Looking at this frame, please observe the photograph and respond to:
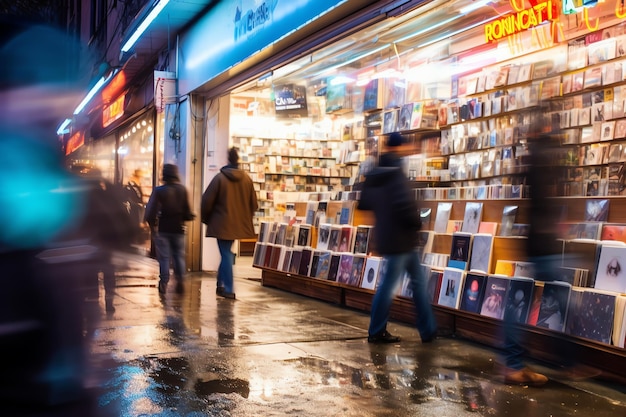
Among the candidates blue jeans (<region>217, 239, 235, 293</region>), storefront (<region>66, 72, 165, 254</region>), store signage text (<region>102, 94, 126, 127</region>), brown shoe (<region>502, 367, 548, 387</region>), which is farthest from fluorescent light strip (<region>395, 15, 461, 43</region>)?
store signage text (<region>102, 94, 126, 127</region>)

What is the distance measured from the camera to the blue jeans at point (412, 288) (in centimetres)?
626

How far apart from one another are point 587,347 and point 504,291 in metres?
1.05

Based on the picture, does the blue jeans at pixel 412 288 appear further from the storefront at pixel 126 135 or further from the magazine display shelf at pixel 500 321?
the storefront at pixel 126 135

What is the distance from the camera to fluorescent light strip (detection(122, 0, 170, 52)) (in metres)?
11.1

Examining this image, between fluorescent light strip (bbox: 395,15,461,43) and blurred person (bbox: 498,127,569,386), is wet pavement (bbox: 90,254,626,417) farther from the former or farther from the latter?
fluorescent light strip (bbox: 395,15,461,43)

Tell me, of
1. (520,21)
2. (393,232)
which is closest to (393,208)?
(393,232)

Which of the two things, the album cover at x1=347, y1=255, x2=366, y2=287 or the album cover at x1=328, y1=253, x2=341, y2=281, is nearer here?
the album cover at x1=347, y1=255, x2=366, y2=287

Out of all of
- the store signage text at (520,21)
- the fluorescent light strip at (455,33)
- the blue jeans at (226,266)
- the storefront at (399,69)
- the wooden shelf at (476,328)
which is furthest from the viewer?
the fluorescent light strip at (455,33)

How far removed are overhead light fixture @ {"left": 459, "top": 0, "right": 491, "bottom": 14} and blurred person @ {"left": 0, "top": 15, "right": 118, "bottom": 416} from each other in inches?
306

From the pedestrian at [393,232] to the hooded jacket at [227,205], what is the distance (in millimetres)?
3334

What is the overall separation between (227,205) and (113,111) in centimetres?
1377

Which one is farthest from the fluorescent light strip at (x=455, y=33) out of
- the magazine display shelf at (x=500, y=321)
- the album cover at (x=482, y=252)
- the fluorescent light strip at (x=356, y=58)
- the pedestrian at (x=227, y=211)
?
the album cover at (x=482, y=252)

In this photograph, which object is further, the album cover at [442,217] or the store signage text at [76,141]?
the store signage text at [76,141]

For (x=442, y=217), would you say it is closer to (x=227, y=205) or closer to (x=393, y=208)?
(x=393, y=208)
